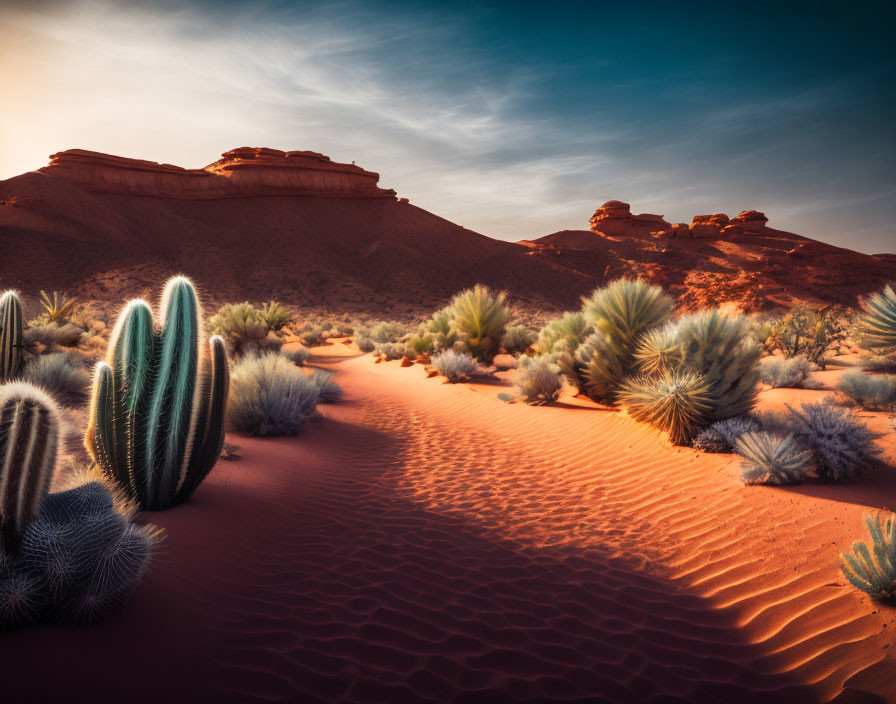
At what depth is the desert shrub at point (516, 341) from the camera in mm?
16438

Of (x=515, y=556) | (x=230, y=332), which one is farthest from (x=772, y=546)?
(x=230, y=332)

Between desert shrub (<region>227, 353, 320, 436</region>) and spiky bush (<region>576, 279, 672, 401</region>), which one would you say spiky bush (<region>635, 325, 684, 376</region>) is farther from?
desert shrub (<region>227, 353, 320, 436</region>)

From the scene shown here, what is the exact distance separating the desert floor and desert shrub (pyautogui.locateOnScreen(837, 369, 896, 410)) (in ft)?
3.85

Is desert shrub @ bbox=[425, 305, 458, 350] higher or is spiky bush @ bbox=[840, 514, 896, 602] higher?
desert shrub @ bbox=[425, 305, 458, 350]

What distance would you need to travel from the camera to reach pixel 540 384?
10312 mm

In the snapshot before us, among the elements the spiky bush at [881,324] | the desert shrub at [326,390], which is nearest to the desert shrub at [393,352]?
the desert shrub at [326,390]

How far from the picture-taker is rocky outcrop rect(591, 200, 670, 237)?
235 ft

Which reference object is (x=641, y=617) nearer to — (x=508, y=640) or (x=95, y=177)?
(x=508, y=640)

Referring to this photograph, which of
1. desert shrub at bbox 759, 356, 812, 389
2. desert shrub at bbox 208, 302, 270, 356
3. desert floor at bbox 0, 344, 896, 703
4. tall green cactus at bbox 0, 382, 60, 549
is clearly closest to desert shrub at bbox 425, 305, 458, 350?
desert shrub at bbox 208, 302, 270, 356

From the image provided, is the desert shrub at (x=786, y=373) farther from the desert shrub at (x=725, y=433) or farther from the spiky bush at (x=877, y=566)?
the spiky bush at (x=877, y=566)

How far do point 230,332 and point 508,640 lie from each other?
14.9 m

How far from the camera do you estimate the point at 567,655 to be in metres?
3.02

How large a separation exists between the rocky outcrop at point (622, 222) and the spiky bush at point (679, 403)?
227ft

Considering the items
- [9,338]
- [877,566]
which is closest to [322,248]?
[9,338]
